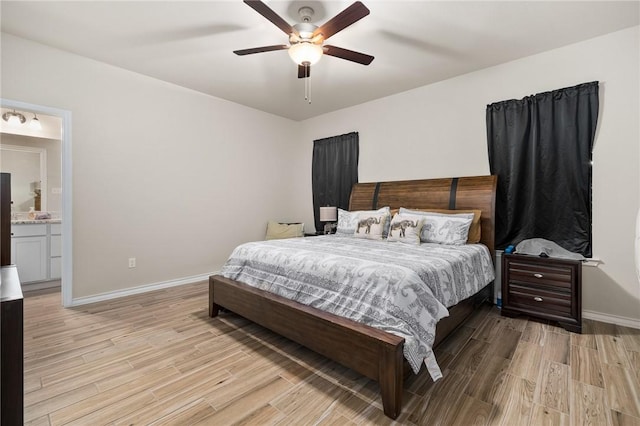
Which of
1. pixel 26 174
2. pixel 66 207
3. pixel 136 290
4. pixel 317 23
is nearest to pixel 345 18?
pixel 317 23

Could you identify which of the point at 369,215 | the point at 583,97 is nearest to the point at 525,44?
the point at 583,97

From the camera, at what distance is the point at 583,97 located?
9.05 ft

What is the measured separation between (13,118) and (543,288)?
691 cm

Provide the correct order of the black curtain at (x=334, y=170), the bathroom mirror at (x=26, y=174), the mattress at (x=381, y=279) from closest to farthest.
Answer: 1. the mattress at (x=381, y=279)
2. the bathroom mirror at (x=26, y=174)
3. the black curtain at (x=334, y=170)

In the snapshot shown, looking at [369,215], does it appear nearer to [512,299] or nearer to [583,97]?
[512,299]

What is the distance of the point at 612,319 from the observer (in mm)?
2680

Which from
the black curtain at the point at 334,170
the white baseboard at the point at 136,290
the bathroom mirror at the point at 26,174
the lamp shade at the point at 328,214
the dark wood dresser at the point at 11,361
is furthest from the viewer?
the black curtain at the point at 334,170

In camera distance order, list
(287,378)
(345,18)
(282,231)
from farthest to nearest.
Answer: (282,231), (345,18), (287,378)

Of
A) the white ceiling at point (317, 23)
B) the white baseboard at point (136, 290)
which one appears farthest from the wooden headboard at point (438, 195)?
the white baseboard at point (136, 290)

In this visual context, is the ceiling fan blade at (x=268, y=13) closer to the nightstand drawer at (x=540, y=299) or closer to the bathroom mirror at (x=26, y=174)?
the nightstand drawer at (x=540, y=299)

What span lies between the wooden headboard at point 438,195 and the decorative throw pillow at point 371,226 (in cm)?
57

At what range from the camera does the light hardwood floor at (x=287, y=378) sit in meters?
1.54

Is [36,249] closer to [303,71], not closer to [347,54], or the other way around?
[303,71]

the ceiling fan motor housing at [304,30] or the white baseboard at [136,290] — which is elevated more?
the ceiling fan motor housing at [304,30]
